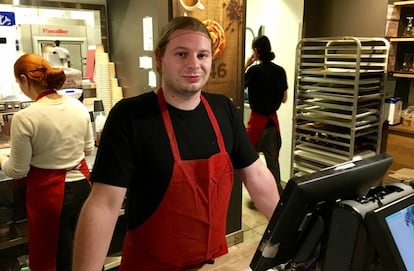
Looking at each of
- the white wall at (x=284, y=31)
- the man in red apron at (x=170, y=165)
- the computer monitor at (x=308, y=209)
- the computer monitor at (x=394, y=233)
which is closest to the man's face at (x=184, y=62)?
the man in red apron at (x=170, y=165)

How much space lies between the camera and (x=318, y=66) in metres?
3.44

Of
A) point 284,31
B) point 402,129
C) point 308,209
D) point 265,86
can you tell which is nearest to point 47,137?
point 308,209

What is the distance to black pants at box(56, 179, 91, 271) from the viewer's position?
207 centimetres

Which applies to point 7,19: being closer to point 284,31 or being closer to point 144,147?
point 144,147

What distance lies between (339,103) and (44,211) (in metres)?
2.48

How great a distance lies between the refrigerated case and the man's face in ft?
7.07

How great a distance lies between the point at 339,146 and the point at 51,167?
2428mm

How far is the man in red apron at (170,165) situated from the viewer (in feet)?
Answer: 3.76

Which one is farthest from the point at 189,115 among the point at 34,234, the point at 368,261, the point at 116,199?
the point at 34,234

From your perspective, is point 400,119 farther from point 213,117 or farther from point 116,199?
point 116,199

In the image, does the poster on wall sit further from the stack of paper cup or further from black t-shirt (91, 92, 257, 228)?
black t-shirt (91, 92, 257, 228)

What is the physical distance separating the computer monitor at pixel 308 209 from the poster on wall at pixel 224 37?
1.70m

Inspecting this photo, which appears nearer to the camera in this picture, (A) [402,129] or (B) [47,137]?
(B) [47,137]

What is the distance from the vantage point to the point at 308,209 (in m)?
0.87
